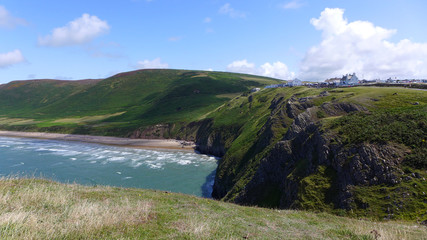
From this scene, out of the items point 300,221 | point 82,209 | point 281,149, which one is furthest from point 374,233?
point 281,149

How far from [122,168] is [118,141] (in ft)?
203

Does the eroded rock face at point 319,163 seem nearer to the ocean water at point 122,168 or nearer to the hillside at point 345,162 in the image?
the hillside at point 345,162

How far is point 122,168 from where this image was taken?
250ft

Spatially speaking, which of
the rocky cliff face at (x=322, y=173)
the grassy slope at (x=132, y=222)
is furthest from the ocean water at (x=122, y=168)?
the grassy slope at (x=132, y=222)

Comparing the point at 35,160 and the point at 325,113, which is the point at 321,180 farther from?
the point at 35,160

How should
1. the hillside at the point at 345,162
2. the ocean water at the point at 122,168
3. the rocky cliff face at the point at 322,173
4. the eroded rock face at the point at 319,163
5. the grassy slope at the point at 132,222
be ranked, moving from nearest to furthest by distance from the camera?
the grassy slope at the point at 132,222 → the hillside at the point at 345,162 → the rocky cliff face at the point at 322,173 → the eroded rock face at the point at 319,163 → the ocean water at the point at 122,168

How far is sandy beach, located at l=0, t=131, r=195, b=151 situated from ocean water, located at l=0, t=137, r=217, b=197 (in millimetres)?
14765

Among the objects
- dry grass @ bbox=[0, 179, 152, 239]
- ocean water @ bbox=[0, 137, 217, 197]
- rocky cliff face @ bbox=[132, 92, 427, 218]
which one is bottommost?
ocean water @ bbox=[0, 137, 217, 197]

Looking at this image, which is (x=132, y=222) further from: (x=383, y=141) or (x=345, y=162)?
(x=383, y=141)

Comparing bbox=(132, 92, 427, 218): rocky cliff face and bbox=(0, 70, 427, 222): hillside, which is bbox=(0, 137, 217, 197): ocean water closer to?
bbox=(0, 70, 427, 222): hillside

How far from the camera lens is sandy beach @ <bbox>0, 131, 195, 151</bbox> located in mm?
121000

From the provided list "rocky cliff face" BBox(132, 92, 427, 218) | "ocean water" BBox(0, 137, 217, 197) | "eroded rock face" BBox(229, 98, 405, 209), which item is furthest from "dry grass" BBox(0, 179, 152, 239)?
"ocean water" BBox(0, 137, 217, 197)

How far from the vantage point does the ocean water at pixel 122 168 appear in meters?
61.3

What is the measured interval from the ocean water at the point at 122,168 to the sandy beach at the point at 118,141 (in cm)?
1477
